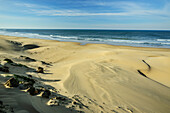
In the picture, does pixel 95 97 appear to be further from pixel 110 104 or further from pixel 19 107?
pixel 19 107

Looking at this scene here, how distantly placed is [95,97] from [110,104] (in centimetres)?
58

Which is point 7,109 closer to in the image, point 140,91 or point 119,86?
point 119,86

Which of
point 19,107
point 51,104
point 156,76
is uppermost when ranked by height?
point 19,107

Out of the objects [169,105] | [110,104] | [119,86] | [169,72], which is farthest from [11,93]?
[169,72]

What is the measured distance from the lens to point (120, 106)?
12.9 feet

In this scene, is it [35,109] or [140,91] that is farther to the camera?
[140,91]

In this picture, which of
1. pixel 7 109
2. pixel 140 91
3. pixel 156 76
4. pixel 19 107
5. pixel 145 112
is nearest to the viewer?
pixel 7 109

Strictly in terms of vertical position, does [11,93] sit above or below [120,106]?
above

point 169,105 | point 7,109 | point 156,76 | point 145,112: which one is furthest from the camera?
point 156,76

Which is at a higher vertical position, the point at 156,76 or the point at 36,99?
the point at 36,99

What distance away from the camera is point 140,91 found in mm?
5332

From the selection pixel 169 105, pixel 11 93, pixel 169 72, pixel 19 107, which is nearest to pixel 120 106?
pixel 169 105

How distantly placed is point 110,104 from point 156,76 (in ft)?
19.6

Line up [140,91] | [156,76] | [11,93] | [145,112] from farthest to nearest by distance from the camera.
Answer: [156,76] < [140,91] < [145,112] < [11,93]
